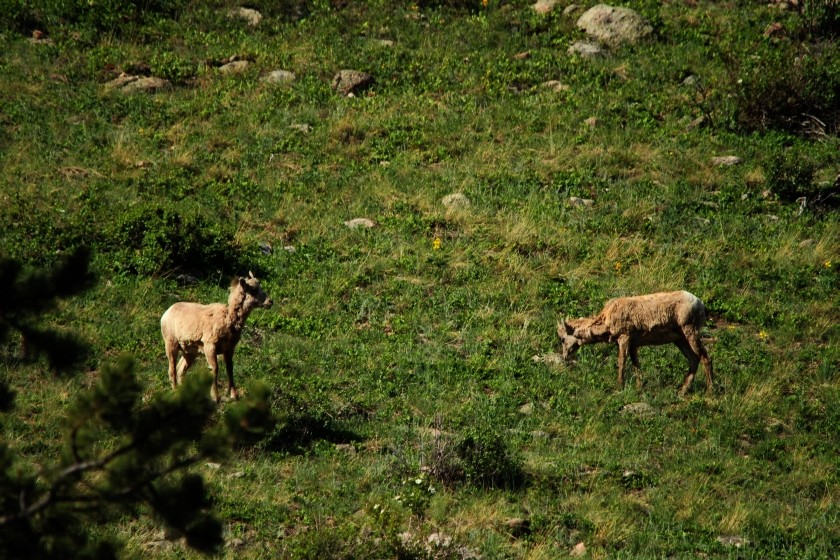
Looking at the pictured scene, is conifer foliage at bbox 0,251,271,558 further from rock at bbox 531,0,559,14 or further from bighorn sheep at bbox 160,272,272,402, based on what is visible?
rock at bbox 531,0,559,14

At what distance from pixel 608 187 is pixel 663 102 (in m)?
4.28

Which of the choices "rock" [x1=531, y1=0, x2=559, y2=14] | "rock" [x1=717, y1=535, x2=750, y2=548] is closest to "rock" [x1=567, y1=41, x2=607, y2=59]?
"rock" [x1=531, y1=0, x2=559, y2=14]

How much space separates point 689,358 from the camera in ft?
47.1

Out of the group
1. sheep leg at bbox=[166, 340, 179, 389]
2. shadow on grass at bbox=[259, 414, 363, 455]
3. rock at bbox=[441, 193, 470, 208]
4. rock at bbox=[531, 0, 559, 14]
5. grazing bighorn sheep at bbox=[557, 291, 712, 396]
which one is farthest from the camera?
rock at bbox=[531, 0, 559, 14]

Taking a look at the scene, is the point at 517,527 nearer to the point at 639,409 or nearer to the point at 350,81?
the point at 639,409

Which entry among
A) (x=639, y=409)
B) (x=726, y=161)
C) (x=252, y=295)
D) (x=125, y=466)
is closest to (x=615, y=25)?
(x=726, y=161)

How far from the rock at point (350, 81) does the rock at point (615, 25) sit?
6.33 m

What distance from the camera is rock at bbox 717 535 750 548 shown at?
10.1m

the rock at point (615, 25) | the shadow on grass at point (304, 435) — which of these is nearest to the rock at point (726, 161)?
the rock at point (615, 25)

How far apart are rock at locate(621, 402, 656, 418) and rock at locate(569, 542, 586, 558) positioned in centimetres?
322

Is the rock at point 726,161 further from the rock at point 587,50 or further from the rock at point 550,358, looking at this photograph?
the rock at point 550,358

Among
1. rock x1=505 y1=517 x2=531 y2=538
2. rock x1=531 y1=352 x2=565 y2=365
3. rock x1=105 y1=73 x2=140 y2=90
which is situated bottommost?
rock x1=531 y1=352 x2=565 y2=365

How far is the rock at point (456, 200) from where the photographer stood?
19.2 meters

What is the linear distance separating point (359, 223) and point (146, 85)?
24.5 feet
